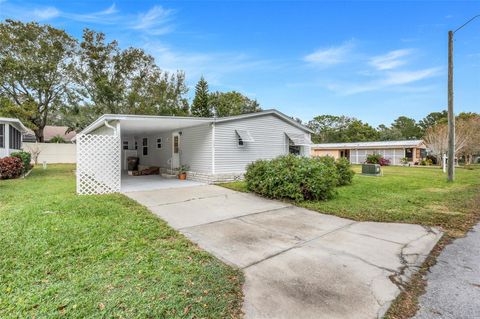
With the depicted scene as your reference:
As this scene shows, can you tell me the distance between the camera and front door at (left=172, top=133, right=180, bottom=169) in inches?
545

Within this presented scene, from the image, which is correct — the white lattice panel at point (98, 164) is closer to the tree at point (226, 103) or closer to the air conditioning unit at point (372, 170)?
the air conditioning unit at point (372, 170)

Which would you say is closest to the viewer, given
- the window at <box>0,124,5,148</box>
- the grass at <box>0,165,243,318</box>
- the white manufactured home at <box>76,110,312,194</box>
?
the grass at <box>0,165,243,318</box>

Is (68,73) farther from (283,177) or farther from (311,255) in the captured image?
(311,255)

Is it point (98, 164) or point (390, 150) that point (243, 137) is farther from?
point (390, 150)

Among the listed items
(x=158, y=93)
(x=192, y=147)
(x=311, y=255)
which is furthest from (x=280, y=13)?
(x=158, y=93)

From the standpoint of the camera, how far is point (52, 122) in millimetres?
41812

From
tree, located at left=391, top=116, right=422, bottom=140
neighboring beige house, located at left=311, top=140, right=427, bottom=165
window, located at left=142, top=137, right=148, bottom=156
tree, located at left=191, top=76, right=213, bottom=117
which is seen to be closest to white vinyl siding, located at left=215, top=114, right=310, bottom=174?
window, located at left=142, top=137, right=148, bottom=156

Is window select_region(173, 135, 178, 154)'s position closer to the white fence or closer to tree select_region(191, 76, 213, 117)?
tree select_region(191, 76, 213, 117)

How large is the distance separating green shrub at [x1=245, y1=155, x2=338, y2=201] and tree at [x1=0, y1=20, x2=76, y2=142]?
68.6ft

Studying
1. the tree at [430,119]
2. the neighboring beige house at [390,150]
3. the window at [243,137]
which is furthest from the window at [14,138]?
the tree at [430,119]

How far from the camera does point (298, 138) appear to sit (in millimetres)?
14383

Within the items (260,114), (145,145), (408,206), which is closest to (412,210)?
(408,206)

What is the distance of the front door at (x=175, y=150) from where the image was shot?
545 inches

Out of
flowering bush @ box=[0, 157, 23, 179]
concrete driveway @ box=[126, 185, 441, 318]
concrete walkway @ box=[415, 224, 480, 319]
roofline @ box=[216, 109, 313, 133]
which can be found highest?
roofline @ box=[216, 109, 313, 133]
